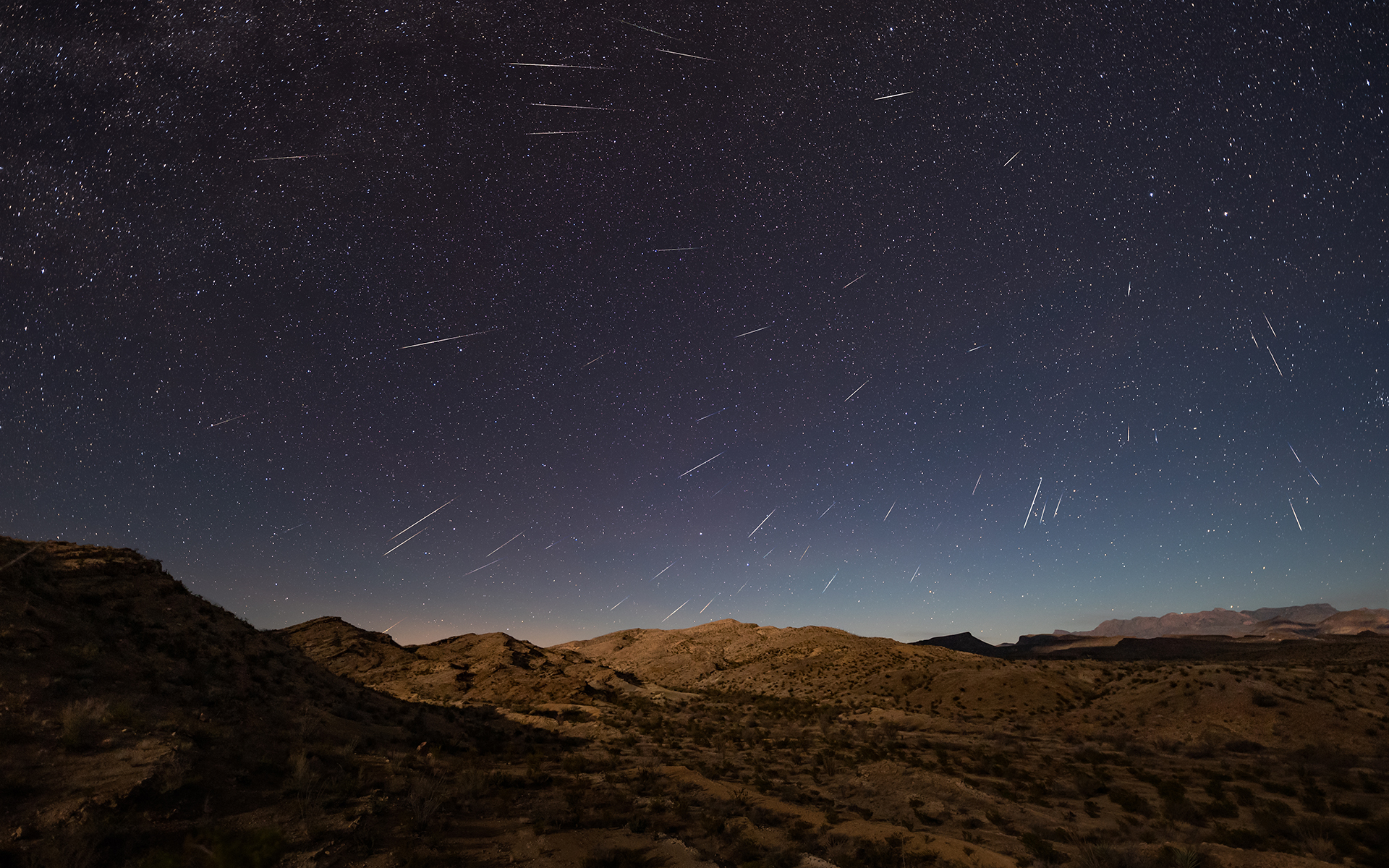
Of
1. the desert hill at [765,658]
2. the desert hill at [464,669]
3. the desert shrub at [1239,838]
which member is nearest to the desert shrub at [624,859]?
the desert shrub at [1239,838]

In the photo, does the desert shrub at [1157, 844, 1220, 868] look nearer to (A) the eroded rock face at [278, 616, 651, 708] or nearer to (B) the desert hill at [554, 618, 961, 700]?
(A) the eroded rock face at [278, 616, 651, 708]

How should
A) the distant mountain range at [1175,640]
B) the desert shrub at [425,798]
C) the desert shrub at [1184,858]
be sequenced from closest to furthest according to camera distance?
the desert shrub at [1184,858], the desert shrub at [425,798], the distant mountain range at [1175,640]

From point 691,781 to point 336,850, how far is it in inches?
432

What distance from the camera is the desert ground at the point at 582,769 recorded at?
10180mm

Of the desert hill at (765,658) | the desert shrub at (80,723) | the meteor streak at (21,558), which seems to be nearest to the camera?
the desert shrub at (80,723)

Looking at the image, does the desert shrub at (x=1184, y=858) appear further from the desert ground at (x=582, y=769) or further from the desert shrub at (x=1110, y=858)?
the desert shrub at (x=1110, y=858)

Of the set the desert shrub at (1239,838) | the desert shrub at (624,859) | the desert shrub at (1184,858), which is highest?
the desert shrub at (624,859)

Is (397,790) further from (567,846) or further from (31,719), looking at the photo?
(31,719)

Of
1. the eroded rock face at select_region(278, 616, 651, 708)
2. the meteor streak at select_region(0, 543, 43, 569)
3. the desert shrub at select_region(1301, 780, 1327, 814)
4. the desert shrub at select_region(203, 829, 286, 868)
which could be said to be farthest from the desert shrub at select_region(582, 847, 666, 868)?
the eroded rock face at select_region(278, 616, 651, 708)

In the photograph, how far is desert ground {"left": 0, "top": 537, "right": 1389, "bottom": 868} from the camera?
1018cm

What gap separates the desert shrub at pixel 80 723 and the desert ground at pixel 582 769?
0.18 ft

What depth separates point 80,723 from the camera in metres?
11.3

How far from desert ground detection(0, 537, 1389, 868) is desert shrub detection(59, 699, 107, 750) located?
2.2 inches

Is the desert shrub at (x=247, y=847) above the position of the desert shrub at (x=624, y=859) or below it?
above
